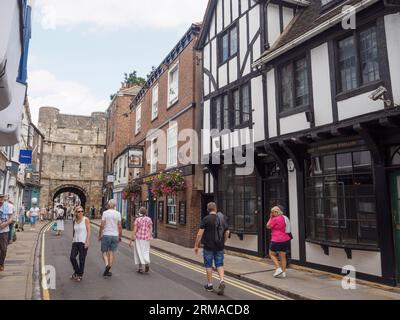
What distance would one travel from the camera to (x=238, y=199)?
12.5 m

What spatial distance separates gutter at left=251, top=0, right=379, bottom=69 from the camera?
7.82m

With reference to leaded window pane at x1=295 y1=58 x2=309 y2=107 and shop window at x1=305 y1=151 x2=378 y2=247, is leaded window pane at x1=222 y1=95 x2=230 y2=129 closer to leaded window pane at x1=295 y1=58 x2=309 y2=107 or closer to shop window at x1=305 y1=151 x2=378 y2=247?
leaded window pane at x1=295 y1=58 x2=309 y2=107

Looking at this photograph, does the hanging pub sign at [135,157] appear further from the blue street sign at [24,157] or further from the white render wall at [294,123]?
the white render wall at [294,123]

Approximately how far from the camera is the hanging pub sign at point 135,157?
2156 centimetres

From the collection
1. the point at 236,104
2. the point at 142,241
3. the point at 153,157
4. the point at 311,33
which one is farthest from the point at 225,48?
the point at 153,157

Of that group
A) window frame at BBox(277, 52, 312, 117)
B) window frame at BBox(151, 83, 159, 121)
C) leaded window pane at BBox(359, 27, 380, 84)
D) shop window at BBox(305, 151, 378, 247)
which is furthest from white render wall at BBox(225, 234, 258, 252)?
window frame at BBox(151, 83, 159, 121)

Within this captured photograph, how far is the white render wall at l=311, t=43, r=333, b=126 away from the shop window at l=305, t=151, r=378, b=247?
1048 mm

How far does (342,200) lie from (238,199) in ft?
14.7

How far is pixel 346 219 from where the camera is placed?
27.4 ft

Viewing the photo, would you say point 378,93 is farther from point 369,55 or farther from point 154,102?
point 154,102

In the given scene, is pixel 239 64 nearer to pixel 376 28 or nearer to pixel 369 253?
pixel 376 28

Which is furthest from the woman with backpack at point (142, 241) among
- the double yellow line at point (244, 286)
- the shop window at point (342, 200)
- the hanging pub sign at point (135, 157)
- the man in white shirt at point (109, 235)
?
the hanging pub sign at point (135, 157)

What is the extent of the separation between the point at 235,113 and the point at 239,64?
1739mm
